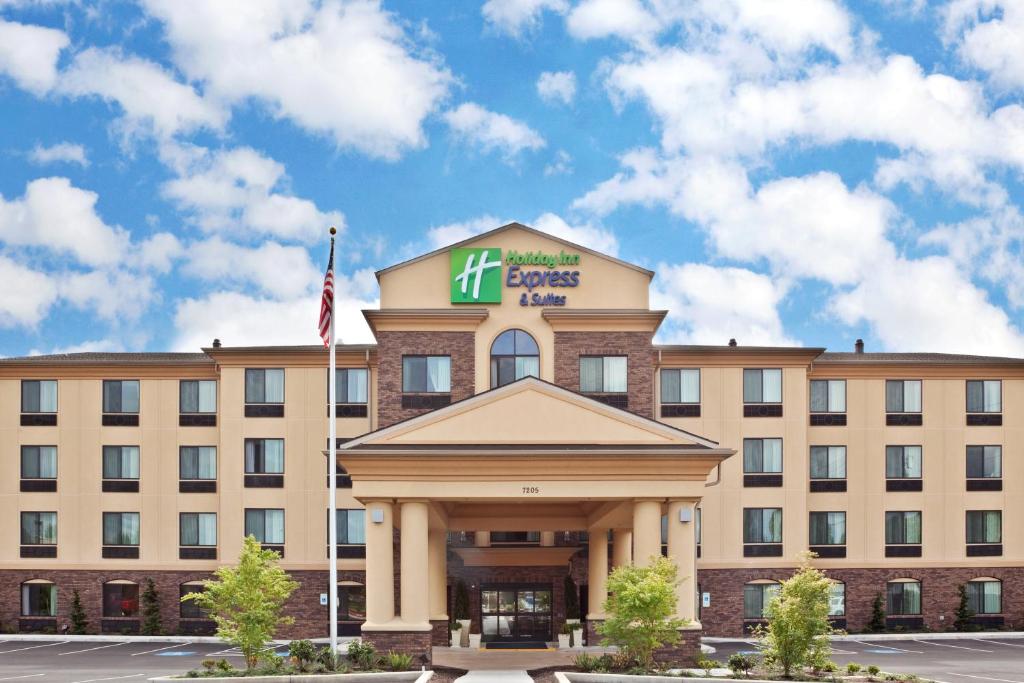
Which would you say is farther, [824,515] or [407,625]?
[824,515]

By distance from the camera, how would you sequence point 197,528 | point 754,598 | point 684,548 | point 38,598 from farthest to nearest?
point 197,528, point 38,598, point 754,598, point 684,548

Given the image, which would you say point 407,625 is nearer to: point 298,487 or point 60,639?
point 298,487

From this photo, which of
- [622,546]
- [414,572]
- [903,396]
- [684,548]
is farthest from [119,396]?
[903,396]

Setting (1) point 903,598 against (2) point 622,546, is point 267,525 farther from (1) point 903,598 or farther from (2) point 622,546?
(1) point 903,598

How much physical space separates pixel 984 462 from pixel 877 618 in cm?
806

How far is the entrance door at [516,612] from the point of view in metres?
40.2

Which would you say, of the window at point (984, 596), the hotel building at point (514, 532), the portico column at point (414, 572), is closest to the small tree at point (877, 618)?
the hotel building at point (514, 532)

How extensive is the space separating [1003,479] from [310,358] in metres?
29.0

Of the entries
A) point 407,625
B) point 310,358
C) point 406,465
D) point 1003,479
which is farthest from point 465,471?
point 1003,479

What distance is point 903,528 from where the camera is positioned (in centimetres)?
4472

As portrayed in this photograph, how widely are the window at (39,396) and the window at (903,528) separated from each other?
3464 cm

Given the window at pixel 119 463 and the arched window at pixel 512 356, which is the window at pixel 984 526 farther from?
the window at pixel 119 463

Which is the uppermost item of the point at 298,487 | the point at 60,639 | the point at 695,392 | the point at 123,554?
the point at 695,392

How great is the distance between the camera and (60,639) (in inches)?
1674
